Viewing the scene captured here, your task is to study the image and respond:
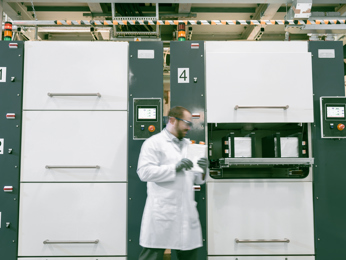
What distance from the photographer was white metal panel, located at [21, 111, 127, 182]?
2525 millimetres

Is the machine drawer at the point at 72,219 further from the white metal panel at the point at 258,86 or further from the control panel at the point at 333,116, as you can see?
the control panel at the point at 333,116

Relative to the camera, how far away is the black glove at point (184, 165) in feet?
6.56

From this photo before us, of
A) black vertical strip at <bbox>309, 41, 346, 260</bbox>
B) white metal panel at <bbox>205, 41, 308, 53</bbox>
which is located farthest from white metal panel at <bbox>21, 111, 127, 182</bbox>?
black vertical strip at <bbox>309, 41, 346, 260</bbox>

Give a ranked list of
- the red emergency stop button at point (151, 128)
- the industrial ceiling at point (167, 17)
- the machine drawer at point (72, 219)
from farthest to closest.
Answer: the industrial ceiling at point (167, 17)
the red emergency stop button at point (151, 128)
the machine drawer at point (72, 219)

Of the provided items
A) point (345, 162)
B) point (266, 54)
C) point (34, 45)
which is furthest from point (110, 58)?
point (345, 162)

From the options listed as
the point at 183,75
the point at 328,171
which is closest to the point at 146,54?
the point at 183,75

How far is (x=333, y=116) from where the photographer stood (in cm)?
261

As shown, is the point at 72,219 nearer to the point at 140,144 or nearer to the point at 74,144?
the point at 74,144

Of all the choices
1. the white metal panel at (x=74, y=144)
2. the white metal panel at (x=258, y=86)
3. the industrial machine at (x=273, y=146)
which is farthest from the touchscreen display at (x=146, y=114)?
the white metal panel at (x=258, y=86)

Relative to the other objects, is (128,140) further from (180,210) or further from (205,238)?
(205,238)

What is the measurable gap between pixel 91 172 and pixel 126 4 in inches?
96.3

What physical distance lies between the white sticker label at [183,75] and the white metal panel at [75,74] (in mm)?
476

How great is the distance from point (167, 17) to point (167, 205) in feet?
12.0

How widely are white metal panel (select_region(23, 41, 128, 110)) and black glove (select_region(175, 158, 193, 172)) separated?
851 millimetres
